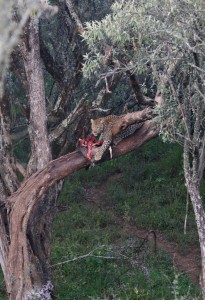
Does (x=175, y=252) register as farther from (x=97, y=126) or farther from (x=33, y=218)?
(x=97, y=126)

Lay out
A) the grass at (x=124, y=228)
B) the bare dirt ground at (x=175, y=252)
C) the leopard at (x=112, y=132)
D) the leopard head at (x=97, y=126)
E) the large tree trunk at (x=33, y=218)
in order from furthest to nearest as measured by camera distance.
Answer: the bare dirt ground at (x=175, y=252), the grass at (x=124, y=228), the leopard head at (x=97, y=126), the large tree trunk at (x=33, y=218), the leopard at (x=112, y=132)

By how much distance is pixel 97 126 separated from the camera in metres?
8.47

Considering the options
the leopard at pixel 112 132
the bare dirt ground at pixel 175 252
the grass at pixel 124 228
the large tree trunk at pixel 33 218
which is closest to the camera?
the leopard at pixel 112 132

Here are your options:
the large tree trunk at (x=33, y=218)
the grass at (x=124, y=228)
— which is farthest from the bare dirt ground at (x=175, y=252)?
the large tree trunk at (x=33, y=218)

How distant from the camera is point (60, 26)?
1052 centimetres

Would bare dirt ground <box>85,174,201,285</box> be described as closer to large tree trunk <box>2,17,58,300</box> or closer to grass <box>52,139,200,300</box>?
grass <box>52,139,200,300</box>

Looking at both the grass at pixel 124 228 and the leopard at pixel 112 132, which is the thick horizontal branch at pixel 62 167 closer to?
the leopard at pixel 112 132

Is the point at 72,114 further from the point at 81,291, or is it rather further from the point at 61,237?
the point at 61,237

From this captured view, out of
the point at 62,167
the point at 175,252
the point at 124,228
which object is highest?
the point at 62,167

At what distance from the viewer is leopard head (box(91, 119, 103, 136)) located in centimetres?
841

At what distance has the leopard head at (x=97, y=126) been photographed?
27.6 feet

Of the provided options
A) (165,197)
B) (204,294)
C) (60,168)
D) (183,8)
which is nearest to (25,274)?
(60,168)

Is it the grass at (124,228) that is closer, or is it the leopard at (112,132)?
the leopard at (112,132)

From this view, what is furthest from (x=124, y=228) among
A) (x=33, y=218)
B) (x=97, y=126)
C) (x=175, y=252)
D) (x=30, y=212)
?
(x=30, y=212)
